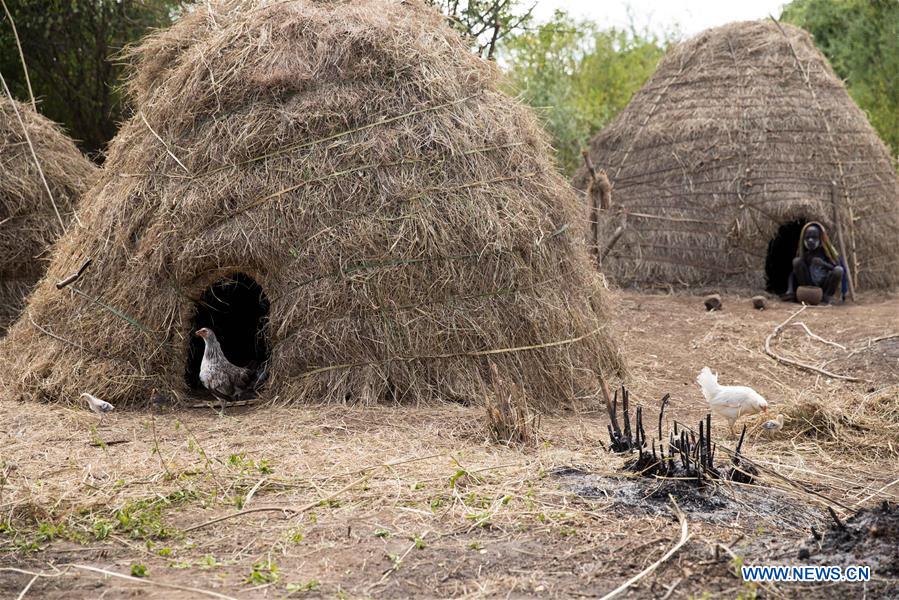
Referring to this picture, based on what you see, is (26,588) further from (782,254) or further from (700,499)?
(782,254)

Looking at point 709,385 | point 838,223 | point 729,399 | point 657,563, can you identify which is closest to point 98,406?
point 709,385

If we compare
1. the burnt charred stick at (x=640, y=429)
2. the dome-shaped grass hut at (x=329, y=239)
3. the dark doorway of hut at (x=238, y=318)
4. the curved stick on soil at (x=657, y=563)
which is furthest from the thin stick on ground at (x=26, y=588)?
the dark doorway of hut at (x=238, y=318)

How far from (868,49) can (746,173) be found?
11.3 m

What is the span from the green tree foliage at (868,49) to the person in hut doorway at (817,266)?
31.3 ft

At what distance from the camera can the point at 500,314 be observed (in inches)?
302

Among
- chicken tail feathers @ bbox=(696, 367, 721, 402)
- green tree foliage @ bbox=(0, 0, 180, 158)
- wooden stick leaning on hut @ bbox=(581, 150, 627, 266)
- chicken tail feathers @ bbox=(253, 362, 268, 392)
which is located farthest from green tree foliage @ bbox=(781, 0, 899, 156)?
chicken tail feathers @ bbox=(253, 362, 268, 392)

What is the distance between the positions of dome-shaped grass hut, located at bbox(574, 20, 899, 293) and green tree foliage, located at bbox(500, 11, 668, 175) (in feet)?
18.6

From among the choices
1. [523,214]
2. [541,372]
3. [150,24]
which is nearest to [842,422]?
[541,372]

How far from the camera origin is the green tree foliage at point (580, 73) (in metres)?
21.8

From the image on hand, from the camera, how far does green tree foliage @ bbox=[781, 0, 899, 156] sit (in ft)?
75.2

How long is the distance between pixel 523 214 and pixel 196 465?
338 cm

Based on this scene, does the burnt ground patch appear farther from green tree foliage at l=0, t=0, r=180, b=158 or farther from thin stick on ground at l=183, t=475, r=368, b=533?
green tree foliage at l=0, t=0, r=180, b=158

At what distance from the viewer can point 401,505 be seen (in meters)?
4.99

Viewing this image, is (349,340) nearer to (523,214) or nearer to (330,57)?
(523,214)
